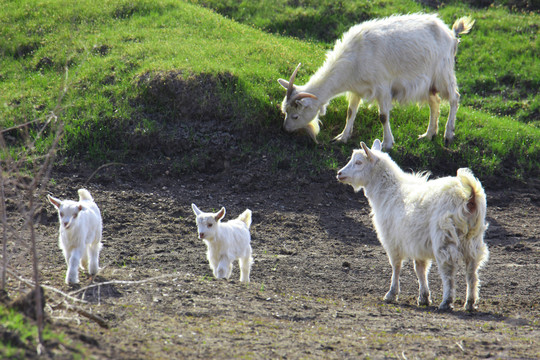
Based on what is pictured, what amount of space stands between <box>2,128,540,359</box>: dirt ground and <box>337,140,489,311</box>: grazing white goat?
421 millimetres

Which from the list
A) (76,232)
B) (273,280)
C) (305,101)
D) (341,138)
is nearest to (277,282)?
(273,280)

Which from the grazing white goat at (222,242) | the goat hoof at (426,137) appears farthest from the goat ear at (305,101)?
the grazing white goat at (222,242)

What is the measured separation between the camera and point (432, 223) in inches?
285

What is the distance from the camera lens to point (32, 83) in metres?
13.7

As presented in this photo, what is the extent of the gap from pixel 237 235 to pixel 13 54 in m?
9.57

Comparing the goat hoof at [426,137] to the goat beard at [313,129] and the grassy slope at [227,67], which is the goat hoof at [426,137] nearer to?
the grassy slope at [227,67]

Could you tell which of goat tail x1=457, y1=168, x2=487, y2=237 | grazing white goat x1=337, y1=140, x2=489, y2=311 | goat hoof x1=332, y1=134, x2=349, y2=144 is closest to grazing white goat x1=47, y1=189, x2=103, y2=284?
grazing white goat x1=337, y1=140, x2=489, y2=311

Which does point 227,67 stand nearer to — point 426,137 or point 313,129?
point 313,129

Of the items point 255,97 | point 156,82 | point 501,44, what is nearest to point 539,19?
point 501,44

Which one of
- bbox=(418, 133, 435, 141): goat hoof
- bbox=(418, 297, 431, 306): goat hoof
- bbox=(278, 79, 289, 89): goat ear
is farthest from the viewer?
bbox=(418, 133, 435, 141): goat hoof

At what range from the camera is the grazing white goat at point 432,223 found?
7.10 m

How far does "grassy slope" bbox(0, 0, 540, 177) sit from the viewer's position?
1258 cm

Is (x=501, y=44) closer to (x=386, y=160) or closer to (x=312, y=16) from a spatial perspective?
(x=312, y=16)

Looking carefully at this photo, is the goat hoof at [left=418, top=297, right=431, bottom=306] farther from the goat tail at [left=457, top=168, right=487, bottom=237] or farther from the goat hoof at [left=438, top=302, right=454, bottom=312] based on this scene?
the goat tail at [left=457, top=168, right=487, bottom=237]
